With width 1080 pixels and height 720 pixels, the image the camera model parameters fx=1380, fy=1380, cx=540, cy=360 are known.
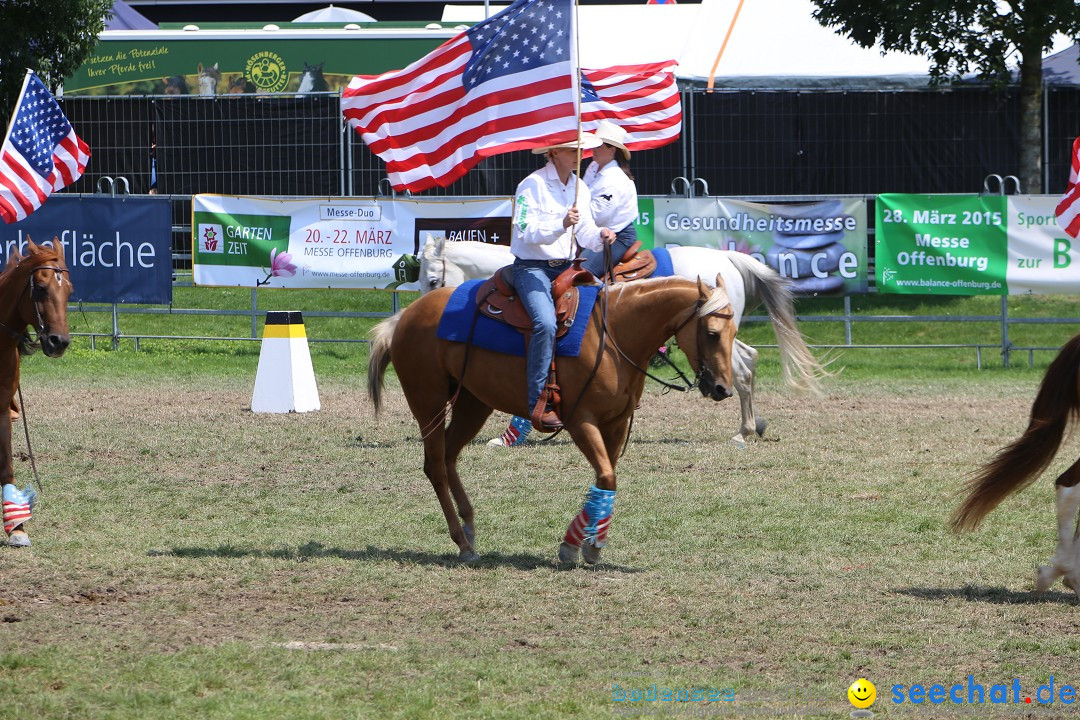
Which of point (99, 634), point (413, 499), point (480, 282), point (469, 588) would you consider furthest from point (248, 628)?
point (413, 499)

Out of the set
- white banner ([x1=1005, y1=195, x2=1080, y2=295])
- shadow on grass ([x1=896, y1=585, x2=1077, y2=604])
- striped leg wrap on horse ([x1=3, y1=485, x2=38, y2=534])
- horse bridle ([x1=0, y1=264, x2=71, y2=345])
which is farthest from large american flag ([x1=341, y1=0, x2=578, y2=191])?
white banner ([x1=1005, y1=195, x2=1080, y2=295])

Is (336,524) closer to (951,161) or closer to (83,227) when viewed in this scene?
(83,227)

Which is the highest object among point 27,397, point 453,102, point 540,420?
point 453,102

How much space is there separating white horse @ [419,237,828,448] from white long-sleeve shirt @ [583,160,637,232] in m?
1.38

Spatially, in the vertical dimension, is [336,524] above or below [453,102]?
below

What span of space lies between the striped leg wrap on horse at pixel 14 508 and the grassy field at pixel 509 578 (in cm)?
31

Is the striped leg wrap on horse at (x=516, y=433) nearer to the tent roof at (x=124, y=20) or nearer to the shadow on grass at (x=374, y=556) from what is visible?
the shadow on grass at (x=374, y=556)

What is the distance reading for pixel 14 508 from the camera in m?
8.10

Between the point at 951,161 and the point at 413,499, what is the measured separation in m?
14.8

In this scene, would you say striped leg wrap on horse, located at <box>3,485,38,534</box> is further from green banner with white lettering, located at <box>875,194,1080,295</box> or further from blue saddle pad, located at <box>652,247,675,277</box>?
green banner with white lettering, located at <box>875,194,1080,295</box>

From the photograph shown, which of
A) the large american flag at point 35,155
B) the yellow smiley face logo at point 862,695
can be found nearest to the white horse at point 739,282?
the large american flag at point 35,155

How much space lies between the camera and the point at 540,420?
301 inches

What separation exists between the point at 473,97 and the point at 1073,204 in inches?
398

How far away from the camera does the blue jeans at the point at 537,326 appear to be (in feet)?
25.3
